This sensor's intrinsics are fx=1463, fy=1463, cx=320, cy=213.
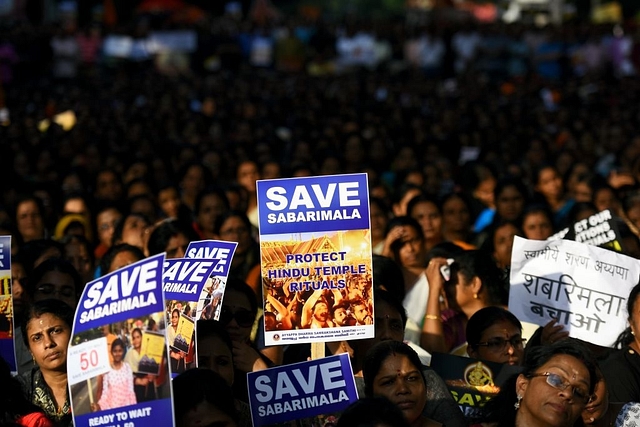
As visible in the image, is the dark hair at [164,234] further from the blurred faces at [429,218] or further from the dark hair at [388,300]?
the dark hair at [388,300]

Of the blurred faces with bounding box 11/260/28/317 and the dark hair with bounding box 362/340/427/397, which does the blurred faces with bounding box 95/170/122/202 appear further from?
the dark hair with bounding box 362/340/427/397

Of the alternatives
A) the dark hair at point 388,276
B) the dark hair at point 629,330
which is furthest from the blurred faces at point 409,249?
the dark hair at point 629,330

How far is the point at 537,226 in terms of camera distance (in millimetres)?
10023

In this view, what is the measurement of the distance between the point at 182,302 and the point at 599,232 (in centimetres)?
303

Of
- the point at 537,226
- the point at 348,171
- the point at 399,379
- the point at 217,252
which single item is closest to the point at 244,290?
the point at 217,252

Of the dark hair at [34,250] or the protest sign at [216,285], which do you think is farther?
the dark hair at [34,250]

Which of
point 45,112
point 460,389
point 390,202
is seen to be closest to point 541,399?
point 460,389

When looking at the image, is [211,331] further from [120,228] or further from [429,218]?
[429,218]

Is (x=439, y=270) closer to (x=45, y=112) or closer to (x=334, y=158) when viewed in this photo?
(x=334, y=158)

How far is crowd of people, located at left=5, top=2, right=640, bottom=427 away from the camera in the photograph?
237 inches

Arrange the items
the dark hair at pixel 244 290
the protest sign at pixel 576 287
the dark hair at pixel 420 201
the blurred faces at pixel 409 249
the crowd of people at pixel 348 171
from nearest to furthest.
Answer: the crowd of people at pixel 348 171, the dark hair at pixel 244 290, the protest sign at pixel 576 287, the blurred faces at pixel 409 249, the dark hair at pixel 420 201

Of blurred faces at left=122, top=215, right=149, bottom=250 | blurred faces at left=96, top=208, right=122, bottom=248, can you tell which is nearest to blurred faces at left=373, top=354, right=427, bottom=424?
blurred faces at left=122, top=215, right=149, bottom=250

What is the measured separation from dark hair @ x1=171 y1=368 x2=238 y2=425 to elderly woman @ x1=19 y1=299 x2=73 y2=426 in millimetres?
815

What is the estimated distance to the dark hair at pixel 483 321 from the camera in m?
7.00
